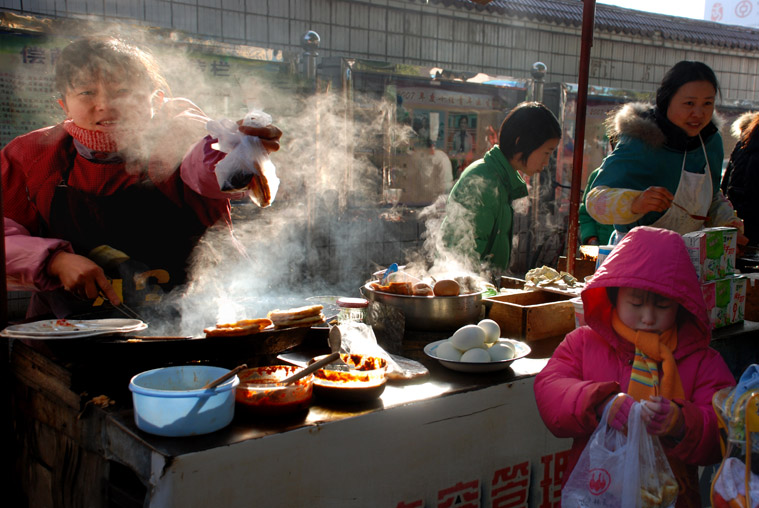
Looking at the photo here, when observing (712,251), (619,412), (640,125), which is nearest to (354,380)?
(619,412)

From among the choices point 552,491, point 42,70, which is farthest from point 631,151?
point 42,70

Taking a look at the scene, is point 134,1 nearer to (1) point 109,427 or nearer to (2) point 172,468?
(1) point 109,427

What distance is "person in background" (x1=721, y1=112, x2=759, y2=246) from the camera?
205 inches

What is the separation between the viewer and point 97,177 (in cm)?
315

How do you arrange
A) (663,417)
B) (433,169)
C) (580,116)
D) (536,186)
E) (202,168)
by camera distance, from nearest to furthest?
(663,417), (202,168), (580,116), (433,169), (536,186)

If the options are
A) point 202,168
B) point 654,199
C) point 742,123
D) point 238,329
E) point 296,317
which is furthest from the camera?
point 742,123

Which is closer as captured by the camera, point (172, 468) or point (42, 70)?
point (172, 468)

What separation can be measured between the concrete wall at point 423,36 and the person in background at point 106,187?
2.65 meters

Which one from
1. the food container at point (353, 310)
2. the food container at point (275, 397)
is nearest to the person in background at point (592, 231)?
the food container at point (353, 310)

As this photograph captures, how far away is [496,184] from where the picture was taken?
393 centimetres

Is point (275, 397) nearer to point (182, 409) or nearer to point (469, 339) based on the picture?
point (182, 409)

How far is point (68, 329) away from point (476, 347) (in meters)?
1.49

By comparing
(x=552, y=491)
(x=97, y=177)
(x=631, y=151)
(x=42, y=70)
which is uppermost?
(x=42, y=70)

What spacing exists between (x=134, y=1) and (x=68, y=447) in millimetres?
4625
